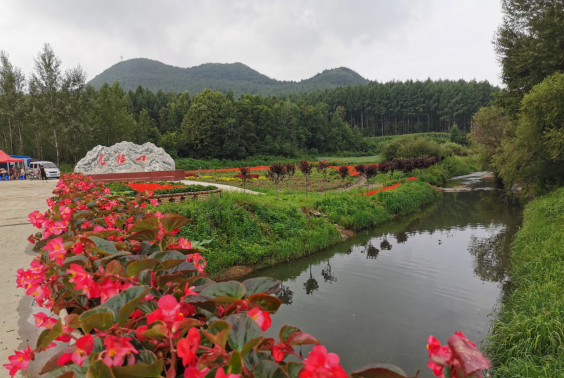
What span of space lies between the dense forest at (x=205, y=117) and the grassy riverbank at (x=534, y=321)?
3097cm

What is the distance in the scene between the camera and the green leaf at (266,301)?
1075mm

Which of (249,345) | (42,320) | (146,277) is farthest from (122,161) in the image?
(249,345)

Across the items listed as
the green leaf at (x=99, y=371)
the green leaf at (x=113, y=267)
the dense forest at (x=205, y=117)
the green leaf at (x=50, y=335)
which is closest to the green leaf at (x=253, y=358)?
the green leaf at (x=99, y=371)

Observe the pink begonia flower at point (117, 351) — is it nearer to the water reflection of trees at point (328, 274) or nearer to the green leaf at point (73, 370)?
the green leaf at point (73, 370)

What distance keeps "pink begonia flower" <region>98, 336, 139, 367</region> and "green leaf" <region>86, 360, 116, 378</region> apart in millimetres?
63

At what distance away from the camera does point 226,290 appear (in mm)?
1120

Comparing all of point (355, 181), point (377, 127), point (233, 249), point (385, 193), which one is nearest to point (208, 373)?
point (233, 249)

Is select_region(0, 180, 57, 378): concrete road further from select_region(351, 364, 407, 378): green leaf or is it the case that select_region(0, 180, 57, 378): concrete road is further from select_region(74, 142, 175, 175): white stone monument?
select_region(74, 142, 175, 175): white stone monument

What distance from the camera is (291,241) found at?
9.35 metres

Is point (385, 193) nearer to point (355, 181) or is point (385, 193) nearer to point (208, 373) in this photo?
point (355, 181)

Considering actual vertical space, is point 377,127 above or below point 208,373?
above

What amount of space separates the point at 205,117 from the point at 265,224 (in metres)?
33.8

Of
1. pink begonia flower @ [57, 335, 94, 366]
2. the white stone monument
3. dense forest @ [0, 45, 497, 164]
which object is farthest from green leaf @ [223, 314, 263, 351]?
dense forest @ [0, 45, 497, 164]

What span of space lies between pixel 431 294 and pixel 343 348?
9.00 ft
